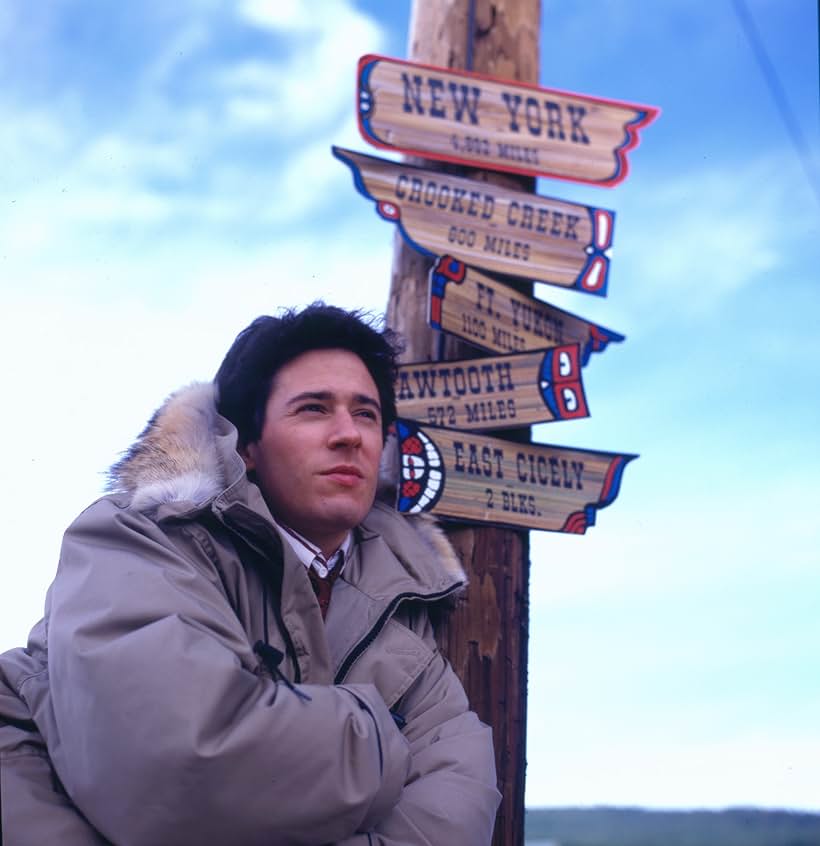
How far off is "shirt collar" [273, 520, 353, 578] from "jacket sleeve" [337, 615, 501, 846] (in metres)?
0.35

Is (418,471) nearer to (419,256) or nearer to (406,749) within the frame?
(419,256)

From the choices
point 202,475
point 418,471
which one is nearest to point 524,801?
point 418,471

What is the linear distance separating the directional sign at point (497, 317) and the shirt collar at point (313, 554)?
0.99 m

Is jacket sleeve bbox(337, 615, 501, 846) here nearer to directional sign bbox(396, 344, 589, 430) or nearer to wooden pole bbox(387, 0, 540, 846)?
wooden pole bbox(387, 0, 540, 846)

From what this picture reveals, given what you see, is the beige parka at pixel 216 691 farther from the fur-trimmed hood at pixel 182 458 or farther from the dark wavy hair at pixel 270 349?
the dark wavy hair at pixel 270 349

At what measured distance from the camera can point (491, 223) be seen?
374 cm

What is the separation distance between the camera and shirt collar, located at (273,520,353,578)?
288 centimetres

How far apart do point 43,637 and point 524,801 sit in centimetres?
168

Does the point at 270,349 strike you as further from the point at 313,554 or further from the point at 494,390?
the point at 494,390

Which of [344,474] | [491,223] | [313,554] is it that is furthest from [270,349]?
[491,223]

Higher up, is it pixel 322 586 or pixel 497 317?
pixel 497 317

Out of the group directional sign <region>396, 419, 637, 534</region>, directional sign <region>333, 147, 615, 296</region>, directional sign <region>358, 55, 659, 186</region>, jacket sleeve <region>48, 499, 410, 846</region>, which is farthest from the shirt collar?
directional sign <region>358, 55, 659, 186</region>

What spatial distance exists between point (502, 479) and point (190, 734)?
1.75 metres

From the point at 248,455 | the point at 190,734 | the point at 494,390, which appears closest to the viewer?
the point at 190,734
